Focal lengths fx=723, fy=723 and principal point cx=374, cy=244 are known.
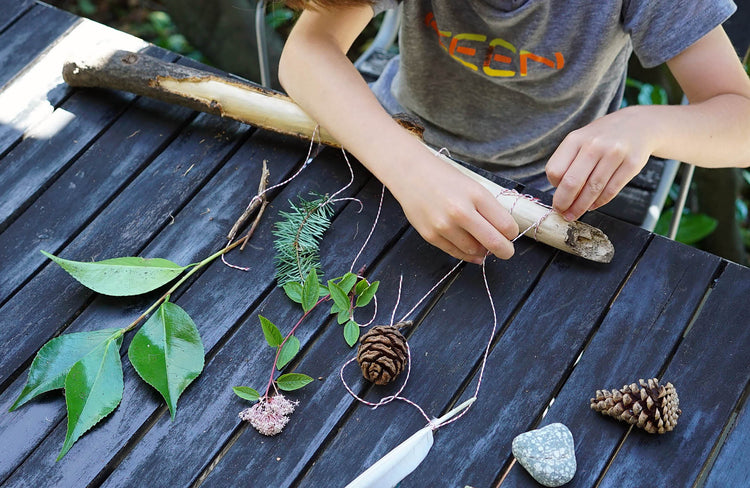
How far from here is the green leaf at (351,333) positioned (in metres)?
0.86

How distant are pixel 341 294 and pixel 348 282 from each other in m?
0.02

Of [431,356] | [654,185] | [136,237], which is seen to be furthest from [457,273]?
[654,185]

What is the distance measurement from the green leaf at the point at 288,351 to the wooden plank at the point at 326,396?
0.05 ft

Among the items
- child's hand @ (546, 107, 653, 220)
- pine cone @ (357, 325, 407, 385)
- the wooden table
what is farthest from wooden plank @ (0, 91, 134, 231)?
child's hand @ (546, 107, 653, 220)

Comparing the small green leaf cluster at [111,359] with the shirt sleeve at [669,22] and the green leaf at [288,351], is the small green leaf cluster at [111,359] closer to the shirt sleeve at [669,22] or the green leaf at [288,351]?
the green leaf at [288,351]

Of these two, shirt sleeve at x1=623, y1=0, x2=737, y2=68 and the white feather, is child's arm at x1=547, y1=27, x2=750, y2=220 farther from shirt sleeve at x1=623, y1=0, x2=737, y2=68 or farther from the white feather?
the white feather

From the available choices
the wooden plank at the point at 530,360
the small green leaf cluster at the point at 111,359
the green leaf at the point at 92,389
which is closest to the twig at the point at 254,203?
the small green leaf cluster at the point at 111,359

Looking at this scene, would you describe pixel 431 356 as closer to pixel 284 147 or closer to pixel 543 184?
pixel 284 147

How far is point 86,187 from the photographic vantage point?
1.04 m

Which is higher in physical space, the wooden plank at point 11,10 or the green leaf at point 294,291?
the wooden plank at point 11,10

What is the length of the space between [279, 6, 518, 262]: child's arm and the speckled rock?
9.1 inches

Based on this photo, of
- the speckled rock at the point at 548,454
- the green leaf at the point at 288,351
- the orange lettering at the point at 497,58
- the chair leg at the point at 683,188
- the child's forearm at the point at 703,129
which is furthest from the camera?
the chair leg at the point at 683,188

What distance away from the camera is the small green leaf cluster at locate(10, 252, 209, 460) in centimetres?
82

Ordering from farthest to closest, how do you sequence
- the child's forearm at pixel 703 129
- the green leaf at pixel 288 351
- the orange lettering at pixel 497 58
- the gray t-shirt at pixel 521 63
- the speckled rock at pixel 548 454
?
the orange lettering at pixel 497 58, the gray t-shirt at pixel 521 63, the child's forearm at pixel 703 129, the green leaf at pixel 288 351, the speckled rock at pixel 548 454
